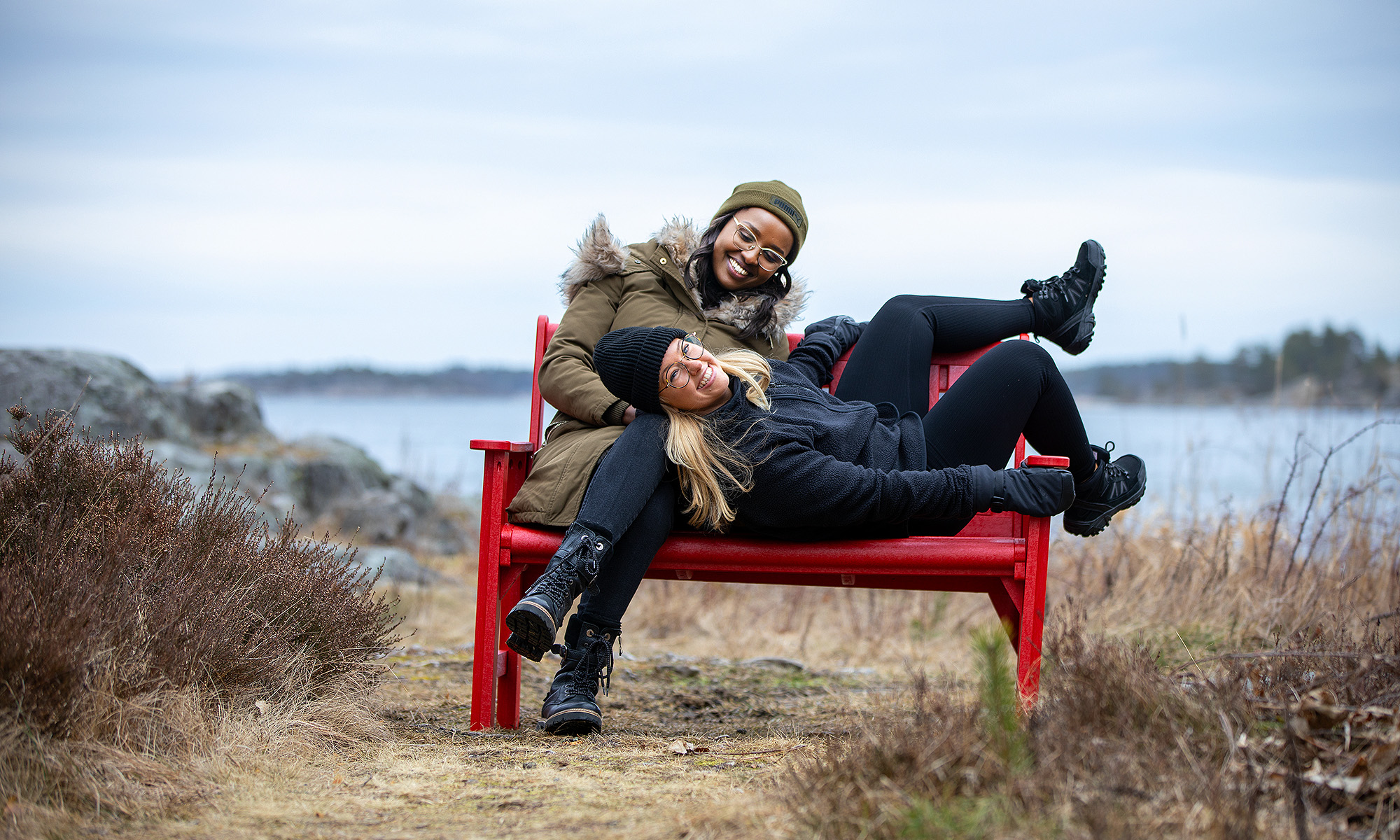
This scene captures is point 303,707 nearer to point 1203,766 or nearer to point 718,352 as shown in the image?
point 718,352

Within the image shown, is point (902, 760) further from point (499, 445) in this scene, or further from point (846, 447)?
point (499, 445)

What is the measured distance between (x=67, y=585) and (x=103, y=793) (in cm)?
52

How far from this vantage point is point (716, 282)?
3.86 metres

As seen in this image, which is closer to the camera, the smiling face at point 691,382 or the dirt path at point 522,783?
the dirt path at point 522,783

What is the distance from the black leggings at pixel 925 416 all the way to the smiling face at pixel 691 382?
96 millimetres

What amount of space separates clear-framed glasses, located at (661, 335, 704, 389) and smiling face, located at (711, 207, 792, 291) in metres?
0.84

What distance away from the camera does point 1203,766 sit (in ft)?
6.20

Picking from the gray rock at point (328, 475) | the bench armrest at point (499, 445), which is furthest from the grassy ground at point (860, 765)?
the gray rock at point (328, 475)

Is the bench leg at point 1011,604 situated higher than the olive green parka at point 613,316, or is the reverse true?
the olive green parka at point 613,316

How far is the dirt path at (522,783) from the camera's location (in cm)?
213

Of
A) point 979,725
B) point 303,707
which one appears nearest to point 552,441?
point 303,707

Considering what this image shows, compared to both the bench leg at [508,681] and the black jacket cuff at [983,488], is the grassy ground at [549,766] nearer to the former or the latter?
the bench leg at [508,681]

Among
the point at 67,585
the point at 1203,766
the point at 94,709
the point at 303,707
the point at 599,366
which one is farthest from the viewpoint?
the point at 599,366

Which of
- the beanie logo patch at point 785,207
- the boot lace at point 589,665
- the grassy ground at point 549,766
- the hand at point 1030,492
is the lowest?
the grassy ground at point 549,766
